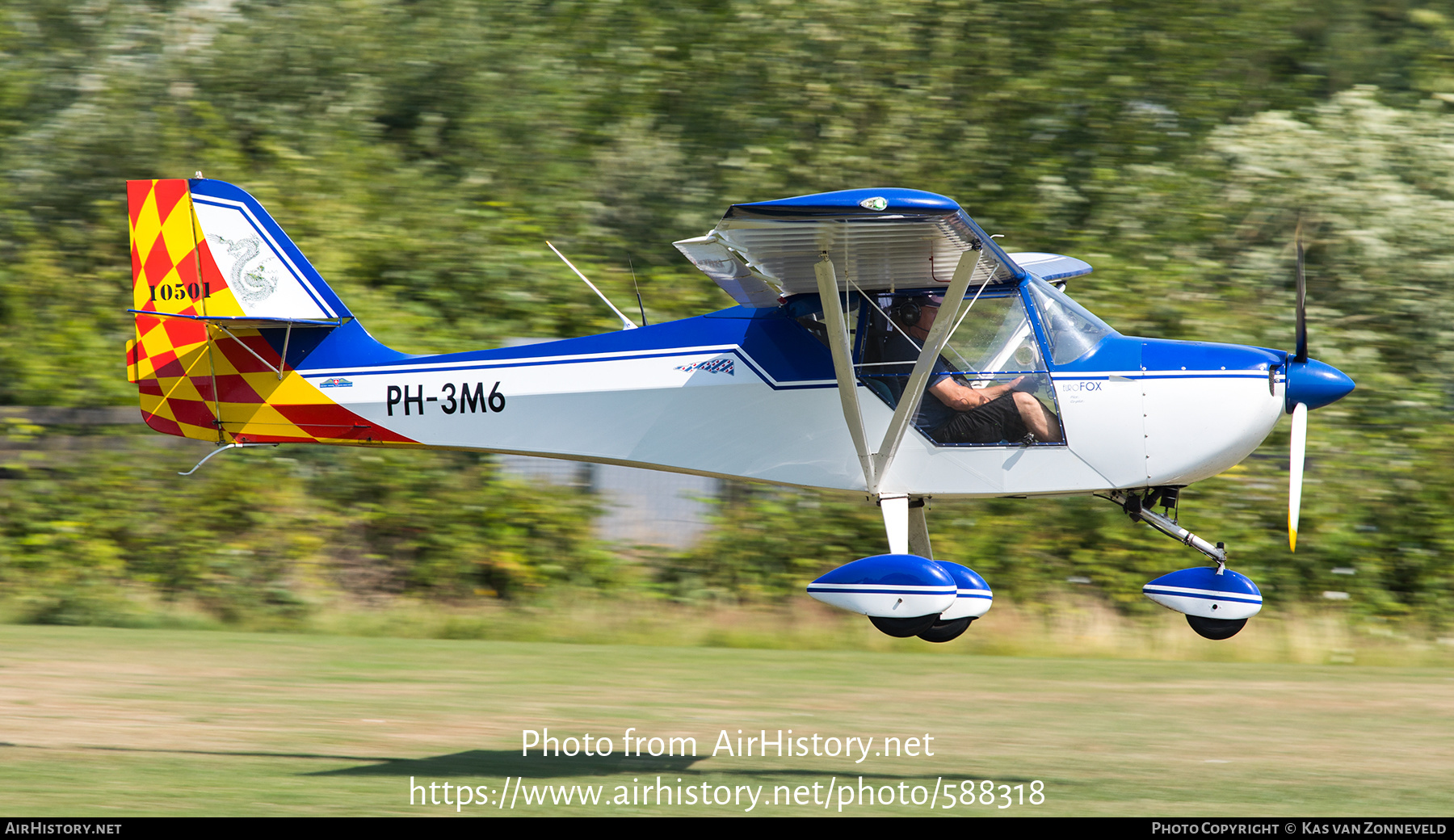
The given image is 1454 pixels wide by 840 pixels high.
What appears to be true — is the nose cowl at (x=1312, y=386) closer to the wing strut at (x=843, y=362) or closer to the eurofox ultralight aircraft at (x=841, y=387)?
the eurofox ultralight aircraft at (x=841, y=387)

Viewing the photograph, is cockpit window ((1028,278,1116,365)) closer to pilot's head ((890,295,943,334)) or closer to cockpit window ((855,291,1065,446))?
cockpit window ((855,291,1065,446))

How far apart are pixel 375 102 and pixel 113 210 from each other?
3.28 m

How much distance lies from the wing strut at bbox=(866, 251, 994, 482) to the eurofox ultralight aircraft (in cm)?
1

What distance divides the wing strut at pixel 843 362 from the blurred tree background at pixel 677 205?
18.7ft

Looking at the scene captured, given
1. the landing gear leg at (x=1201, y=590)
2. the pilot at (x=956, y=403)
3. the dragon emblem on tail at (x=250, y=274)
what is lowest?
the landing gear leg at (x=1201, y=590)

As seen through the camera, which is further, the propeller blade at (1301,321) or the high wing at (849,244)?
the propeller blade at (1301,321)

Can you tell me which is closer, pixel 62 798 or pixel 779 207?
pixel 779 207

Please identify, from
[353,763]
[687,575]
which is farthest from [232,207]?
[687,575]

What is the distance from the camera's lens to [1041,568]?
1295cm

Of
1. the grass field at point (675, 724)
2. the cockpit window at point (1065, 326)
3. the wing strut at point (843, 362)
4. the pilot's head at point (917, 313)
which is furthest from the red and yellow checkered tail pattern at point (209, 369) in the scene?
the cockpit window at point (1065, 326)

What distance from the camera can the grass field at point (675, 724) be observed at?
23.6 feet

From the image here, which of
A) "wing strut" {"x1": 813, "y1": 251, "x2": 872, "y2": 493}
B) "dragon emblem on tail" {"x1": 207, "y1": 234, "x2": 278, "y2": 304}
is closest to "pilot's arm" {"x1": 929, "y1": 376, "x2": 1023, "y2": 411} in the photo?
"wing strut" {"x1": 813, "y1": 251, "x2": 872, "y2": 493}

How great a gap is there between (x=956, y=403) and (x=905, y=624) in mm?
1206

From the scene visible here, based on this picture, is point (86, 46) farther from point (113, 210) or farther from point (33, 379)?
point (33, 379)
